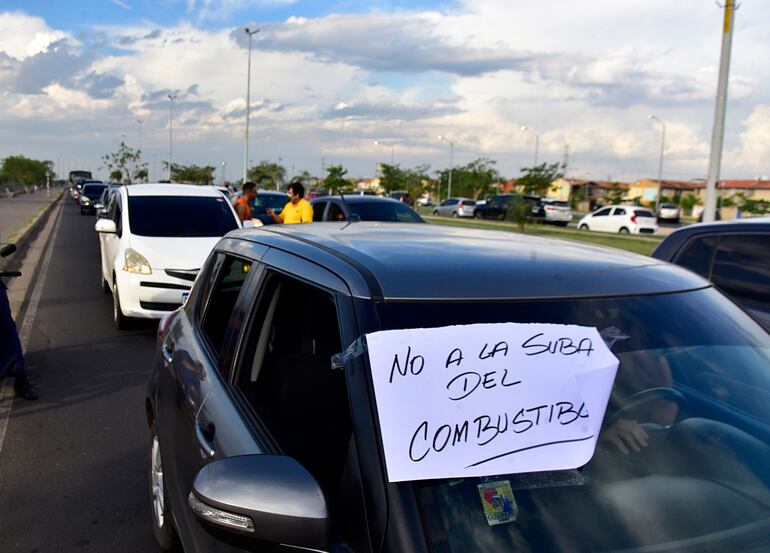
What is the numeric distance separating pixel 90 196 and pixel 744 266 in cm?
4024

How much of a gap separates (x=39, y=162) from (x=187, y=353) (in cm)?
15789

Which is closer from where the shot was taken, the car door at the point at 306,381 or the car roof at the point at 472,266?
the car door at the point at 306,381

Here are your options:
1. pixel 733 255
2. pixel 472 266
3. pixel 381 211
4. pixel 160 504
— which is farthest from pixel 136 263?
pixel 472 266

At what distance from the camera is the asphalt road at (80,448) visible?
3797 mm

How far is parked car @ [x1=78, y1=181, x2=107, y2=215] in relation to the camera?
3972cm

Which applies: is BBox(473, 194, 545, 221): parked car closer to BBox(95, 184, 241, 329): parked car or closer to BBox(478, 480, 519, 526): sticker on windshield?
BBox(95, 184, 241, 329): parked car

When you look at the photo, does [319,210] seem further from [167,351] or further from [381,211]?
[167,351]

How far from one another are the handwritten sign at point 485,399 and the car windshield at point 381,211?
10419mm

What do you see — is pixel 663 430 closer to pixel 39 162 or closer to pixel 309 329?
pixel 309 329

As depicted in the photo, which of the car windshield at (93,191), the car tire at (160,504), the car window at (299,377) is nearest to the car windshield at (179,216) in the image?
the car tire at (160,504)

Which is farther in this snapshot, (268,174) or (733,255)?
(268,174)

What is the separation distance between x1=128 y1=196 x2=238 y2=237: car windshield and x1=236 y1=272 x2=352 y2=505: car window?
22.9ft

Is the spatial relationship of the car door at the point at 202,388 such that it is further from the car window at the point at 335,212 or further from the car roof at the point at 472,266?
the car window at the point at 335,212

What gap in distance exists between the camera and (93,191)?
135ft
